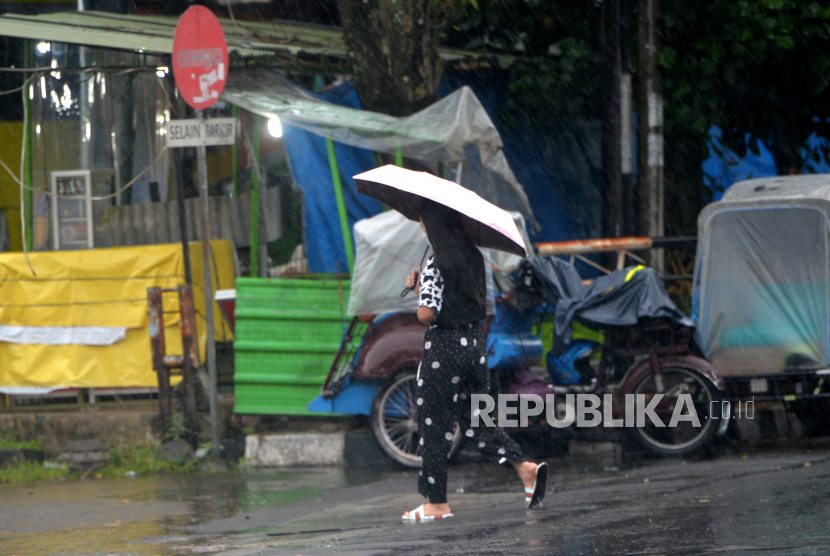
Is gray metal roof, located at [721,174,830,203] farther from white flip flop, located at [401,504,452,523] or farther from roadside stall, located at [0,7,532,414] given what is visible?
white flip flop, located at [401,504,452,523]

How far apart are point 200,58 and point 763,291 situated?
4.89 meters

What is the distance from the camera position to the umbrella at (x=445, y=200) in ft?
17.0

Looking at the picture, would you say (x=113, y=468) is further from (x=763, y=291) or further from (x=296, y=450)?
(x=763, y=291)

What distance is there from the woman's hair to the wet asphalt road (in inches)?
46.3

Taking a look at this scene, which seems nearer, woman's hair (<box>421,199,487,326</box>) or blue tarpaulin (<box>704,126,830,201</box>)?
woman's hair (<box>421,199,487,326</box>)

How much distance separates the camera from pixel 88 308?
→ 28.1 feet

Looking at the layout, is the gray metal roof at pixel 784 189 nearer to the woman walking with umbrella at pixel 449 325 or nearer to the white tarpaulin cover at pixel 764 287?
the white tarpaulin cover at pixel 764 287

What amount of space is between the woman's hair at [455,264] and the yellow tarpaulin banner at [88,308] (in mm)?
3888

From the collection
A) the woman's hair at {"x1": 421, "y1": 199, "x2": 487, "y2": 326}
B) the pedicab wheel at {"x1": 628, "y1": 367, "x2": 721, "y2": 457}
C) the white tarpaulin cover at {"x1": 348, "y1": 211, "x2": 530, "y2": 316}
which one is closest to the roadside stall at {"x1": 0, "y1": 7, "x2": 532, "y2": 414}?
the white tarpaulin cover at {"x1": 348, "y1": 211, "x2": 530, "y2": 316}

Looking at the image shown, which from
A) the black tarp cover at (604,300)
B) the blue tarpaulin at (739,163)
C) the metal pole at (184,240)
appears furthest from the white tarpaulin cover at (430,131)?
the blue tarpaulin at (739,163)

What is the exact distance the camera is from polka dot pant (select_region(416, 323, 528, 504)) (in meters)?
5.27

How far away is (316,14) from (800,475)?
8779 mm

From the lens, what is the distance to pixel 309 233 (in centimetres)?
860

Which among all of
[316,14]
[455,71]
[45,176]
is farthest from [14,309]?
[316,14]
